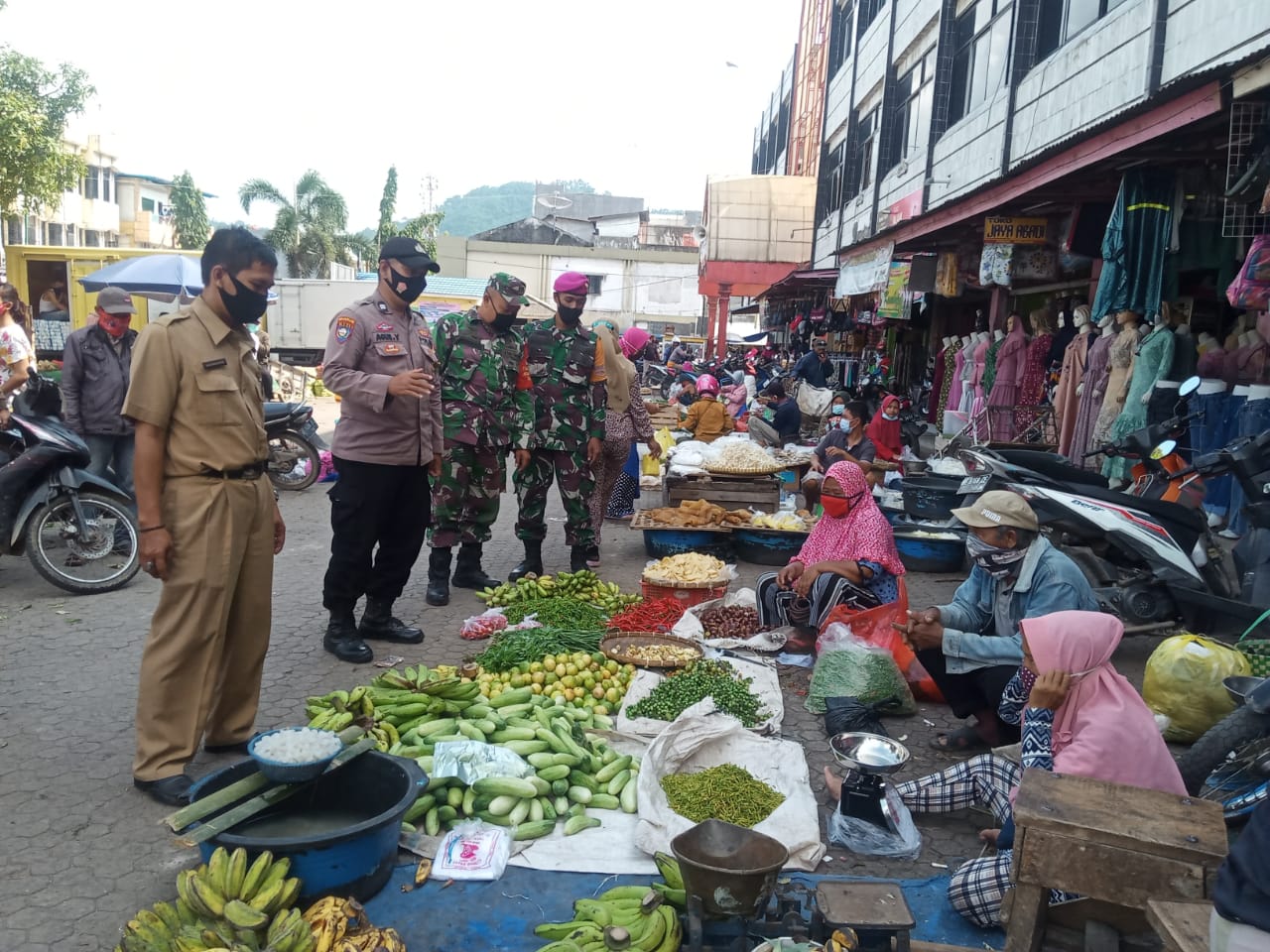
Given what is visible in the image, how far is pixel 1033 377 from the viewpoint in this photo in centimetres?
1052

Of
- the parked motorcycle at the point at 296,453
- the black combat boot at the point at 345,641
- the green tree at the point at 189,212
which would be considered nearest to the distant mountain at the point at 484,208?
the green tree at the point at 189,212

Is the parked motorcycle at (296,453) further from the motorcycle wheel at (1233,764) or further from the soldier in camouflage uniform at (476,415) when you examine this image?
the motorcycle wheel at (1233,764)

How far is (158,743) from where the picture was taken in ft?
11.8

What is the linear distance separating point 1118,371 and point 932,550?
84.6 inches

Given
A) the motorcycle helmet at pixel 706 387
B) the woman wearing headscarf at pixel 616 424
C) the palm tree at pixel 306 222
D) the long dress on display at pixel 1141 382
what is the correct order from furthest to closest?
the palm tree at pixel 306 222 → the motorcycle helmet at pixel 706 387 → the woman wearing headscarf at pixel 616 424 → the long dress on display at pixel 1141 382

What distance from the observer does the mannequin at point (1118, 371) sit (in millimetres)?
7730

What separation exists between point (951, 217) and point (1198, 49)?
257 cm

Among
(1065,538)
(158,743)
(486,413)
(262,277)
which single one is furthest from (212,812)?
(1065,538)

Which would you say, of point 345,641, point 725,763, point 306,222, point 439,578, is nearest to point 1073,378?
point 439,578

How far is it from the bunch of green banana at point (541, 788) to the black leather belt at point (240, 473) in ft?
4.34

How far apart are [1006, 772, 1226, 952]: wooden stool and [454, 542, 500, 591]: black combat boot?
15.5 ft

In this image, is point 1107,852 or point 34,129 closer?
point 1107,852

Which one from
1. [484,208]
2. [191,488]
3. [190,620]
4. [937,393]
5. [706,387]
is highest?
[484,208]

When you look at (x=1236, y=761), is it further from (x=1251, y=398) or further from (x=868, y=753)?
(x=1251, y=398)
